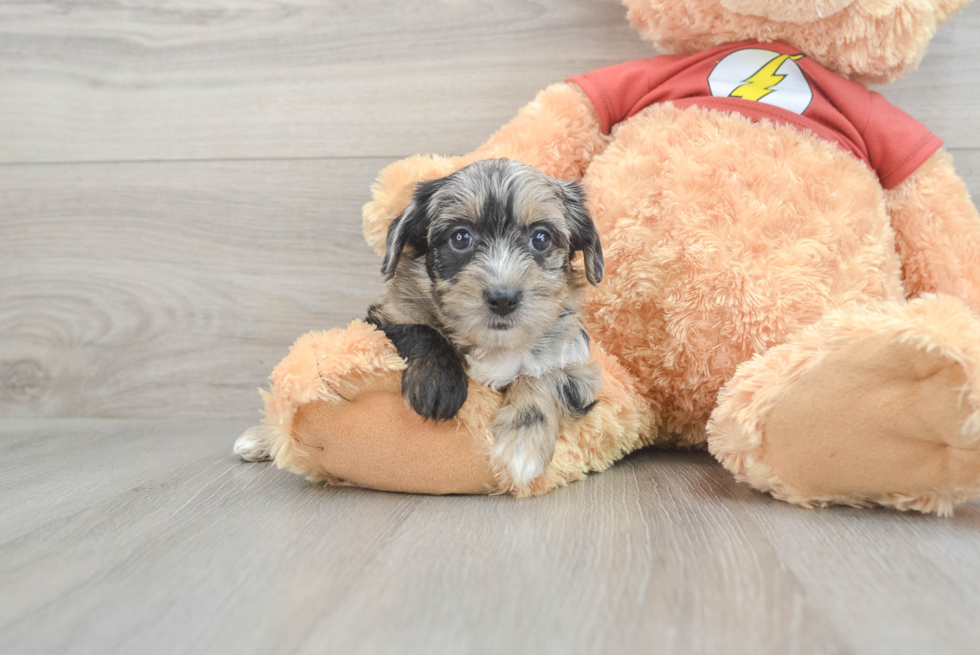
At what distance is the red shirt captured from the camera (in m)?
1.68

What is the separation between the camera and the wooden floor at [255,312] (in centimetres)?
106

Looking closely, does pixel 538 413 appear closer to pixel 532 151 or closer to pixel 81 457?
pixel 532 151

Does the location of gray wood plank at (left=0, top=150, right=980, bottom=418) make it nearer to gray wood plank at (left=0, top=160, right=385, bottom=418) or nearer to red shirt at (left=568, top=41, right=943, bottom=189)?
gray wood plank at (left=0, top=160, right=385, bottom=418)

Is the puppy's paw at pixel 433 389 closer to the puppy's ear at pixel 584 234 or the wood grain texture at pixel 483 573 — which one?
the wood grain texture at pixel 483 573

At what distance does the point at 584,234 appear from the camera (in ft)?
5.19

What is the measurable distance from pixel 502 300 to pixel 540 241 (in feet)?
0.77

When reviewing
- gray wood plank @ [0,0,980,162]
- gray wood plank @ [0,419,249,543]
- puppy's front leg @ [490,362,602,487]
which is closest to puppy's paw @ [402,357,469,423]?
puppy's front leg @ [490,362,602,487]

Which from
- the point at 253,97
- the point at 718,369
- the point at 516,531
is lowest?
the point at 516,531

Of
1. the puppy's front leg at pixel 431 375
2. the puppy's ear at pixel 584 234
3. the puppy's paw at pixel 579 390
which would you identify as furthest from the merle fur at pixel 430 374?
the puppy's ear at pixel 584 234

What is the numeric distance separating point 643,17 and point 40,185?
211cm

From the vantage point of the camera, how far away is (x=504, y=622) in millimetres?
889

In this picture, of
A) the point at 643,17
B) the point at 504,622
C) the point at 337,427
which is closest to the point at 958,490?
the point at 504,622

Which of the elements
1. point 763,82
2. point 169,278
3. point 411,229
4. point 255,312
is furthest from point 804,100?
point 169,278

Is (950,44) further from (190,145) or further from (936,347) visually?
(190,145)
